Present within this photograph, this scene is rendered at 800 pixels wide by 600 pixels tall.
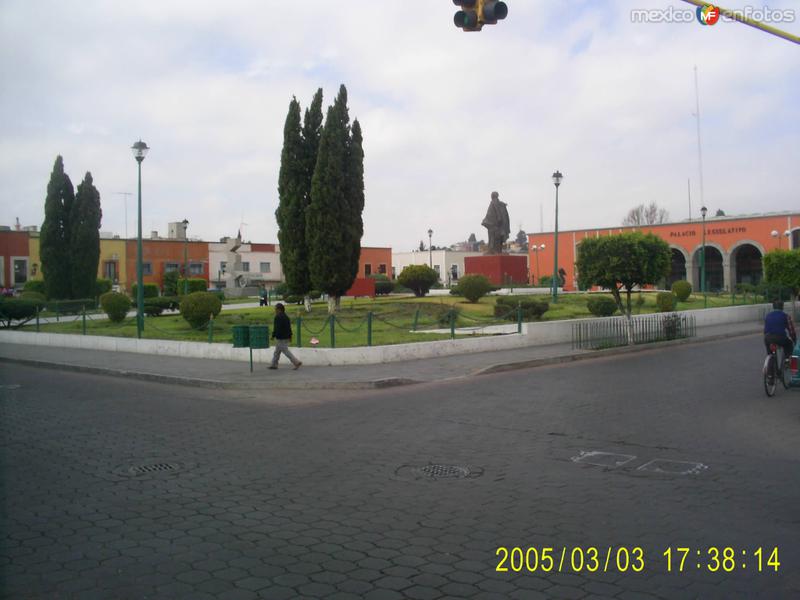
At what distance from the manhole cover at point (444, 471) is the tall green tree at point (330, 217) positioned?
1956 centimetres

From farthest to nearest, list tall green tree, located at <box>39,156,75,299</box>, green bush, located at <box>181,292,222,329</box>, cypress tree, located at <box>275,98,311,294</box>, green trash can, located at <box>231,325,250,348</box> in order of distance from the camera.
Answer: tall green tree, located at <box>39,156,75,299</box>
cypress tree, located at <box>275,98,311,294</box>
green bush, located at <box>181,292,222,329</box>
green trash can, located at <box>231,325,250,348</box>

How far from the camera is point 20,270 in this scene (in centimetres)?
5822

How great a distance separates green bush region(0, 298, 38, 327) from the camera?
30453mm

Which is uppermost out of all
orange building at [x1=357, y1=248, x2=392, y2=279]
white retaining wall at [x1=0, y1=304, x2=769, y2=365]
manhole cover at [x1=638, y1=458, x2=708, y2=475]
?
orange building at [x1=357, y1=248, x2=392, y2=279]

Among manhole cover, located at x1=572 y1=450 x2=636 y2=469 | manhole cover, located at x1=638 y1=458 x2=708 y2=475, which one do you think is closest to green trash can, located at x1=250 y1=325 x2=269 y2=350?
manhole cover, located at x1=572 y1=450 x2=636 y2=469

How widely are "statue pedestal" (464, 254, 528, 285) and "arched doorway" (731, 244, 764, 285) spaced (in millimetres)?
29437

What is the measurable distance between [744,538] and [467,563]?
2165 millimetres

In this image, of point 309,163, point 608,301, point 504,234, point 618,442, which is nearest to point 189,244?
point 504,234

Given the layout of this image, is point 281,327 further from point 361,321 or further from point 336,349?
point 361,321

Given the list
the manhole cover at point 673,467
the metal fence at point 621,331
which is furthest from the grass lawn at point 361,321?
the manhole cover at point 673,467

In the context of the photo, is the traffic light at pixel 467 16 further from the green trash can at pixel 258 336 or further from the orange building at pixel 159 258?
the orange building at pixel 159 258

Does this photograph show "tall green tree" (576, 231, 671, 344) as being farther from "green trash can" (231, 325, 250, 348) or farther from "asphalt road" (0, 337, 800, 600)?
"green trash can" (231, 325, 250, 348)

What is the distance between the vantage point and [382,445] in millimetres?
8977

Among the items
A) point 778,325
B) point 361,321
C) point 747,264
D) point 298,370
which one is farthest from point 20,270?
point 747,264
